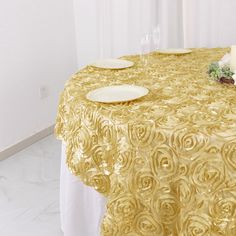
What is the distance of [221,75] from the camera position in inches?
71.5

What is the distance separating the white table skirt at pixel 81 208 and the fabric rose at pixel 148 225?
0.38 metres

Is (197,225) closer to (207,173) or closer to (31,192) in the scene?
(207,173)

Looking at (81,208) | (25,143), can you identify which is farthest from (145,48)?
(25,143)

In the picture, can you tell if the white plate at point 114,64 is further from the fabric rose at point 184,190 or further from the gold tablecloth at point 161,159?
the fabric rose at point 184,190

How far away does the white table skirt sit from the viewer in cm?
178

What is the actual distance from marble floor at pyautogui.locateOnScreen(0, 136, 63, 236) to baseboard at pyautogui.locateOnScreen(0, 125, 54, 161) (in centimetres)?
4

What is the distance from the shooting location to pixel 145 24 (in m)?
3.41

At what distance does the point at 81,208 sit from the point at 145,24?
2019 millimetres

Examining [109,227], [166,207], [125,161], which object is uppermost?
[125,161]

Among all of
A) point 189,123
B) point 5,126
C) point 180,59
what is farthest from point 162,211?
point 5,126

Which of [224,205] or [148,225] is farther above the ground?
[224,205]

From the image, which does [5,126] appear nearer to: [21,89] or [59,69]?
[21,89]

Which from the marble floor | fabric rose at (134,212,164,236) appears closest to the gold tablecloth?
fabric rose at (134,212,164,236)

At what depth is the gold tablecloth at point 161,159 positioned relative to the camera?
1260 mm
